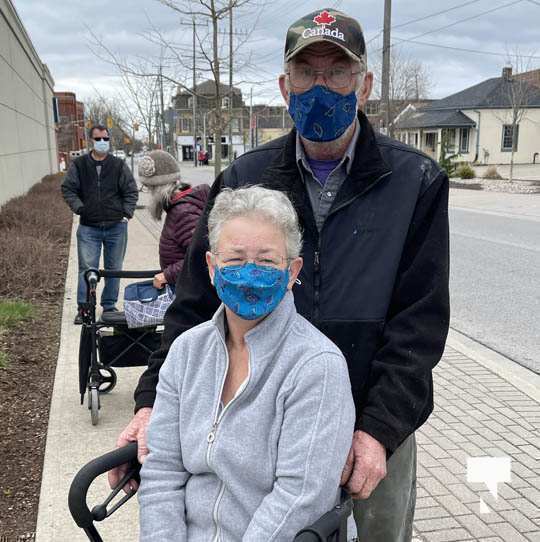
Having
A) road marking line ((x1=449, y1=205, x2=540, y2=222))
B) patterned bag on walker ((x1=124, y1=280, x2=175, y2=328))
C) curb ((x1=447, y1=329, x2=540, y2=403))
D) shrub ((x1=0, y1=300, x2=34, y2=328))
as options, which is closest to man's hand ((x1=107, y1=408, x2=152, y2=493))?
patterned bag on walker ((x1=124, y1=280, x2=175, y2=328))

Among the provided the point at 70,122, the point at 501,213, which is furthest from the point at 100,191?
the point at 70,122

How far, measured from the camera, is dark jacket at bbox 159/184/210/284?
4480 mm

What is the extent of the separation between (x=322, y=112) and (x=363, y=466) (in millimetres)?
1029

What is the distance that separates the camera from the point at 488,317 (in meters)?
7.60

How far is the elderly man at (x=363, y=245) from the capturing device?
189cm

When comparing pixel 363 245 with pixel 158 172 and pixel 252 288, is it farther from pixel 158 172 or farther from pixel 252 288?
pixel 158 172

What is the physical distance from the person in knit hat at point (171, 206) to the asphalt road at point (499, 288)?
3.37 m

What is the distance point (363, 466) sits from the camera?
179cm

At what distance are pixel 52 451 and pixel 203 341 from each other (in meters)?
2.59

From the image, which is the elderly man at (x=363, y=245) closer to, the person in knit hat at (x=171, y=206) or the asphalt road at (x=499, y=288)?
the person in knit hat at (x=171, y=206)

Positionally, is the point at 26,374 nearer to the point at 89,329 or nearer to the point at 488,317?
the point at 89,329

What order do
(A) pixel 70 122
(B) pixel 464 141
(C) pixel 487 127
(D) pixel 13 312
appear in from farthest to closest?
(A) pixel 70 122
(B) pixel 464 141
(C) pixel 487 127
(D) pixel 13 312

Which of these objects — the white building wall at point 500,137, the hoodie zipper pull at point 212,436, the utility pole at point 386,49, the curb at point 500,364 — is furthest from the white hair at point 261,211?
the white building wall at point 500,137

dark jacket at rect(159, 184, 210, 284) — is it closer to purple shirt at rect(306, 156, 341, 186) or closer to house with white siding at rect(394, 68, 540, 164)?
purple shirt at rect(306, 156, 341, 186)
